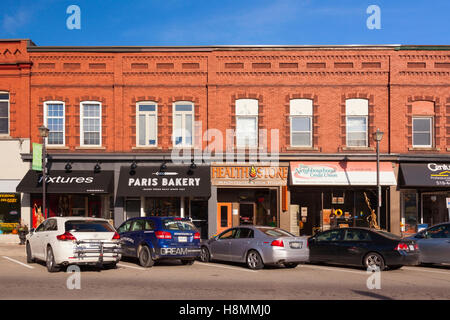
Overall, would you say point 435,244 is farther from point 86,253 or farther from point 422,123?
point 86,253

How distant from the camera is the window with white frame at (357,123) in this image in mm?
24109

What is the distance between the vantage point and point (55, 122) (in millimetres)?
24312

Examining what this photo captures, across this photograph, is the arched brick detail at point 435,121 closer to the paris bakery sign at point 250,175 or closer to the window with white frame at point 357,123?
the window with white frame at point 357,123

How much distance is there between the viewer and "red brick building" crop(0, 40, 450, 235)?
78.5 feet

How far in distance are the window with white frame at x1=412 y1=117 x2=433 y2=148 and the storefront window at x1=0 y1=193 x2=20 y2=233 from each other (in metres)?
19.9

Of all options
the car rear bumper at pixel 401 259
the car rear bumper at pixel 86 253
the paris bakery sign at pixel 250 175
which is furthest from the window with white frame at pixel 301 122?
the car rear bumper at pixel 86 253

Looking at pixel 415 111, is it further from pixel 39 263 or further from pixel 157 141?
pixel 39 263

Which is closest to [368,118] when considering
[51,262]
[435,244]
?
[435,244]

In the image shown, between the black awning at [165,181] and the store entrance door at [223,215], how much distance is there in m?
1.78

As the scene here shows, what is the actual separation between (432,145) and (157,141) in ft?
44.6

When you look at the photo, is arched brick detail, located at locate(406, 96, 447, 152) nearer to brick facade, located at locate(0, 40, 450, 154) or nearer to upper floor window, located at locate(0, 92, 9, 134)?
brick facade, located at locate(0, 40, 450, 154)

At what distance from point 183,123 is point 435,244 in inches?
516

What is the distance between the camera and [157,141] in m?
24.2

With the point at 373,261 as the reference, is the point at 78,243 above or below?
above
